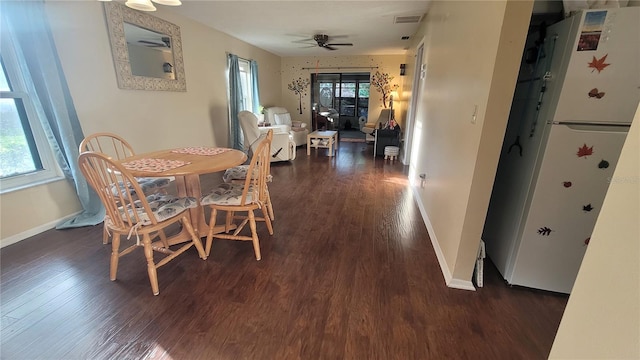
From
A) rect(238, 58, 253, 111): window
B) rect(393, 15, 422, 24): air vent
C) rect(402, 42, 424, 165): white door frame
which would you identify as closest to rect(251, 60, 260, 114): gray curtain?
rect(238, 58, 253, 111): window

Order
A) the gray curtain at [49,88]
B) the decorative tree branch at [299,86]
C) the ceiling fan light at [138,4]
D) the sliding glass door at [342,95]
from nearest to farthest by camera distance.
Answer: the ceiling fan light at [138,4]
the gray curtain at [49,88]
the decorative tree branch at [299,86]
the sliding glass door at [342,95]

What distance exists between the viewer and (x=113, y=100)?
2.87 meters

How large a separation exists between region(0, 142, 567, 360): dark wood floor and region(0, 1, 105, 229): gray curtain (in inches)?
14.7

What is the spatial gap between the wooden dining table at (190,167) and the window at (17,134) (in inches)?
40.0

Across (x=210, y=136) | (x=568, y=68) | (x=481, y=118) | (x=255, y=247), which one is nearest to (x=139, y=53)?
(x=210, y=136)

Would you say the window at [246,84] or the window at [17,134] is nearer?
the window at [17,134]

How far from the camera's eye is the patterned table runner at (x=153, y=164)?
1.77 m

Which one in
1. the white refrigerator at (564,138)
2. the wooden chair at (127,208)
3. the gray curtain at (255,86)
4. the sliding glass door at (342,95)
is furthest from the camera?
the sliding glass door at (342,95)

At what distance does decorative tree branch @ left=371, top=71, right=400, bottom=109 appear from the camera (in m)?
7.54

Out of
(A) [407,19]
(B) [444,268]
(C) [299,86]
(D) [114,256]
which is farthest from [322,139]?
(D) [114,256]

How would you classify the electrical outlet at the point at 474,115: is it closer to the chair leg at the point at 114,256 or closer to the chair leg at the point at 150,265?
the chair leg at the point at 150,265

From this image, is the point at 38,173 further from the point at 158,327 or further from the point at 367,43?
the point at 367,43

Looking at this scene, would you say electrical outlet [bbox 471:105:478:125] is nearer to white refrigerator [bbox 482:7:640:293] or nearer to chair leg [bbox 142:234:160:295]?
white refrigerator [bbox 482:7:640:293]

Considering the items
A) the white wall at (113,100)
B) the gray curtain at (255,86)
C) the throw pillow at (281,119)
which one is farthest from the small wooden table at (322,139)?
the white wall at (113,100)
